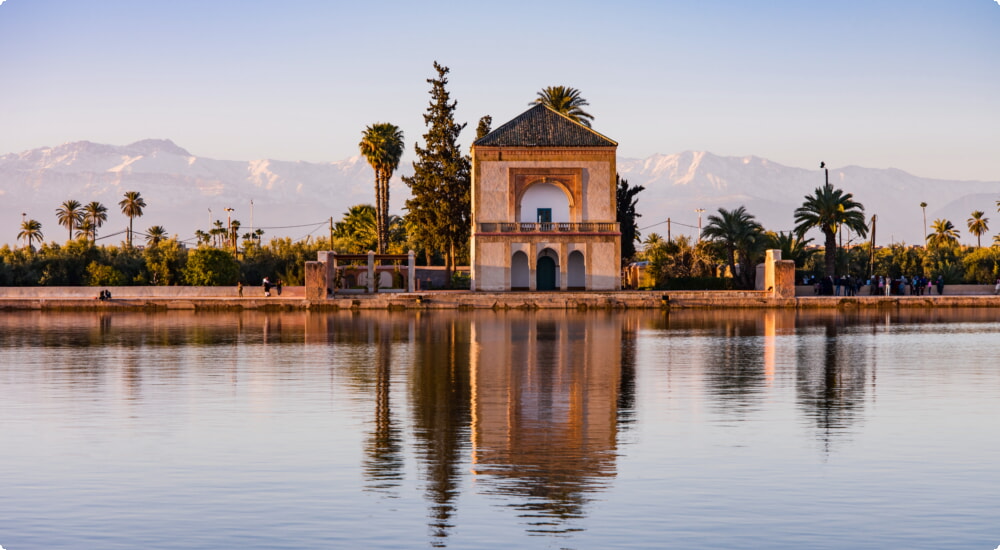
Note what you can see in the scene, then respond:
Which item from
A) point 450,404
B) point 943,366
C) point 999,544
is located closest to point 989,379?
point 943,366

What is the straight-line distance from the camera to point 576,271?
52281 mm

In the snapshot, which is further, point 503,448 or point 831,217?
point 831,217

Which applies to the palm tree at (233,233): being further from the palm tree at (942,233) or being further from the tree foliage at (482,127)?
the palm tree at (942,233)

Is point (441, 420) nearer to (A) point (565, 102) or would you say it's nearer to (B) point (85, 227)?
(A) point (565, 102)

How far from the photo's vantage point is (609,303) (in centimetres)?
4581

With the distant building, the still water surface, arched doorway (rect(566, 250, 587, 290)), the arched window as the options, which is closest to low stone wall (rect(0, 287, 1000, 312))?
the distant building

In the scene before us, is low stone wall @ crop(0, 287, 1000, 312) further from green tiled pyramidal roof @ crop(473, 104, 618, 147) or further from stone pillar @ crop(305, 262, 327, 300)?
green tiled pyramidal roof @ crop(473, 104, 618, 147)

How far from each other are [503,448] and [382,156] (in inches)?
2307

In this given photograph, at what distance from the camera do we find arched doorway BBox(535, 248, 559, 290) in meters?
52.2

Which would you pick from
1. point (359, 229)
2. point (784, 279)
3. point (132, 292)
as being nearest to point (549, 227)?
point (784, 279)

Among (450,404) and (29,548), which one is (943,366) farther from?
(29,548)

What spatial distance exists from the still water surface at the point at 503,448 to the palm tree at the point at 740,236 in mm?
27555

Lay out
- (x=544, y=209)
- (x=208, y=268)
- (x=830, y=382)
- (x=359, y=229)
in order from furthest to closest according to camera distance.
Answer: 1. (x=359, y=229)
2. (x=208, y=268)
3. (x=544, y=209)
4. (x=830, y=382)

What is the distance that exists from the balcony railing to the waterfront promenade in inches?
198
